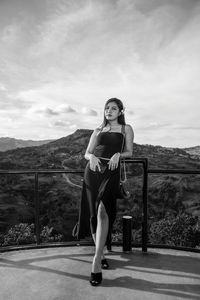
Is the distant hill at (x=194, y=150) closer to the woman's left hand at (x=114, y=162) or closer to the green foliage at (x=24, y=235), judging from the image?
the green foliage at (x=24, y=235)

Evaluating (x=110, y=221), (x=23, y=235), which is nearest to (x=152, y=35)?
(x=110, y=221)

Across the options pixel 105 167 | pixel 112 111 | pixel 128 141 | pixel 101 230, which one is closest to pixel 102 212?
pixel 101 230

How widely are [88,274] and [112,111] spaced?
1.36 meters

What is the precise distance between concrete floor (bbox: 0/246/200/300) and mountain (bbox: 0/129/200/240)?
21.6m

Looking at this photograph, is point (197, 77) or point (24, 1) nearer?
point (24, 1)

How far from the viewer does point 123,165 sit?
275cm

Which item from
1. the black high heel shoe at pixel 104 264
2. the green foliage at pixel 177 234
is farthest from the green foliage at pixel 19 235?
the black high heel shoe at pixel 104 264

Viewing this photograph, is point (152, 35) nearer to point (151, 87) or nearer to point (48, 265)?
point (151, 87)

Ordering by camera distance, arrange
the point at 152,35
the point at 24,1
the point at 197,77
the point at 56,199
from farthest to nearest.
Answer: the point at 56,199, the point at 197,77, the point at 152,35, the point at 24,1

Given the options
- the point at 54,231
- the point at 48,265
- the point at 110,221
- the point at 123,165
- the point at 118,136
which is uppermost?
the point at 118,136

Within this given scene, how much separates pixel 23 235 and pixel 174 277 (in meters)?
22.3

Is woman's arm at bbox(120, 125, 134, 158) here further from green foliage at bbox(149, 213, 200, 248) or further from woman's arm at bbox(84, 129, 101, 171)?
green foliage at bbox(149, 213, 200, 248)

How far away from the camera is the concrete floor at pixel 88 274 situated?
1.93 metres

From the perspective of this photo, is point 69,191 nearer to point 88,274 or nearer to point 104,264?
point 104,264
